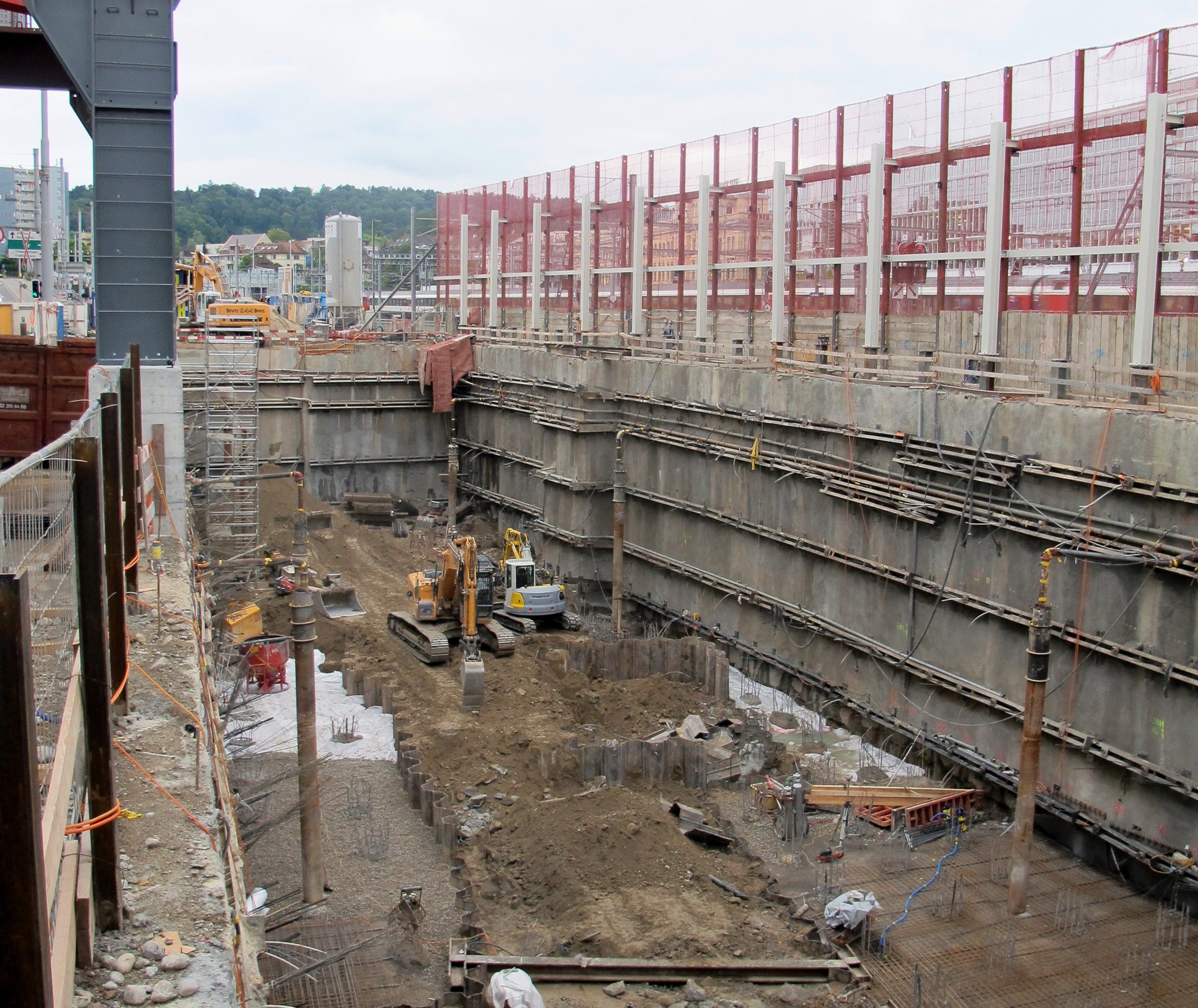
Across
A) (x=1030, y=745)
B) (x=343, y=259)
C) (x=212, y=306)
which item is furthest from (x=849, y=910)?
(x=343, y=259)

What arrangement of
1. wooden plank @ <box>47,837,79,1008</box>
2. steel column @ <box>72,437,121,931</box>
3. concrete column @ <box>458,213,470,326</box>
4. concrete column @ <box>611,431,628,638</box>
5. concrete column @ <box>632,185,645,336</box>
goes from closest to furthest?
Result: wooden plank @ <box>47,837,79,1008</box>, steel column @ <box>72,437,121,931</box>, concrete column @ <box>611,431,628,638</box>, concrete column @ <box>632,185,645,336</box>, concrete column @ <box>458,213,470,326</box>

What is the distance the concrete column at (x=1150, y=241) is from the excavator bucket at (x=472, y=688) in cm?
1239

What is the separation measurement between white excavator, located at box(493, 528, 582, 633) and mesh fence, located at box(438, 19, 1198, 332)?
8.85 meters

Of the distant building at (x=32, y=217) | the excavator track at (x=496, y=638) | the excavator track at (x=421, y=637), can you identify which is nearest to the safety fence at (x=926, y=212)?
the excavator track at (x=496, y=638)

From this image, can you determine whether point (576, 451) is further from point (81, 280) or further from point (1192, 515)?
point (81, 280)

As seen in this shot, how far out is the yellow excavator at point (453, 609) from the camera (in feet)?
79.6

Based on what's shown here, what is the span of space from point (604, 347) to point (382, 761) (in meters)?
16.8

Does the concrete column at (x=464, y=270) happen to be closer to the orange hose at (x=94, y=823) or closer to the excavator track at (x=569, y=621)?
the excavator track at (x=569, y=621)

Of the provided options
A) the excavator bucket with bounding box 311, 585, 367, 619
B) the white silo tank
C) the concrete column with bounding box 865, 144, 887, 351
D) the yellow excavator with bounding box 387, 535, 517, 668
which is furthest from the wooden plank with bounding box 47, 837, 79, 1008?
the white silo tank

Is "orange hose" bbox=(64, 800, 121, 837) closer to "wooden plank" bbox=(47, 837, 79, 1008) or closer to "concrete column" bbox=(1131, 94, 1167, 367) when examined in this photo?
"wooden plank" bbox=(47, 837, 79, 1008)

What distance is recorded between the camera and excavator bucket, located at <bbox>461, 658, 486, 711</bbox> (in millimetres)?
21828

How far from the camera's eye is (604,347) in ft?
109

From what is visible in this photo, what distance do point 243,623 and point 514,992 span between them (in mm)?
13465

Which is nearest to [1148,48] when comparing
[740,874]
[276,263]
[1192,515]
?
[1192,515]
